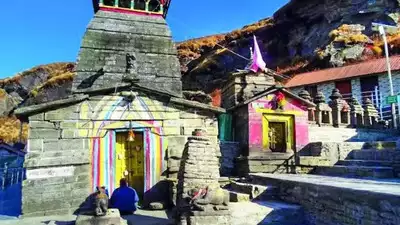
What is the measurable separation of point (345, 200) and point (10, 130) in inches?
1523

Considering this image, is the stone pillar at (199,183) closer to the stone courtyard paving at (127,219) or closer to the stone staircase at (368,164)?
the stone courtyard paving at (127,219)

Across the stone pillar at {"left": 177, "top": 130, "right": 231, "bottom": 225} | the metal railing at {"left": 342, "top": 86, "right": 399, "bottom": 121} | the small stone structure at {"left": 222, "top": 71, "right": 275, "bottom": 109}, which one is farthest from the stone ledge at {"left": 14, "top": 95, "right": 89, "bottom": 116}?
the metal railing at {"left": 342, "top": 86, "right": 399, "bottom": 121}

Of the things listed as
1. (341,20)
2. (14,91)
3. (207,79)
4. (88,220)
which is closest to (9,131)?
(14,91)

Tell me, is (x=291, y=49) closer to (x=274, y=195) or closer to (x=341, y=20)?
(x=341, y=20)

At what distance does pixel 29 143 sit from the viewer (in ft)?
33.4

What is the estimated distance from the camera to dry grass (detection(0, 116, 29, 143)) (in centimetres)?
3494

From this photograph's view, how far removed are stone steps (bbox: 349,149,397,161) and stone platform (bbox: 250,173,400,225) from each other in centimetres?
342

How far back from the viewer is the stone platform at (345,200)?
5728 mm

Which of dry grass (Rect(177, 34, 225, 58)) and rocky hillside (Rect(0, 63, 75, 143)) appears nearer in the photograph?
rocky hillside (Rect(0, 63, 75, 143))

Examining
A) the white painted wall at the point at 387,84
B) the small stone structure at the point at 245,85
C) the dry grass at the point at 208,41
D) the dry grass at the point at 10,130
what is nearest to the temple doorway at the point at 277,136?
the small stone structure at the point at 245,85

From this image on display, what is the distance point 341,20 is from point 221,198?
39565mm

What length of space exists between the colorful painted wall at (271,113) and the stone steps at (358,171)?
2.06 m

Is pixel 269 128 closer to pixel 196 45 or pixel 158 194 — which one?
pixel 158 194

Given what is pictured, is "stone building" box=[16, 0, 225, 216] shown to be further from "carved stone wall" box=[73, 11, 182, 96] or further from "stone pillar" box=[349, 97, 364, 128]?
"stone pillar" box=[349, 97, 364, 128]
